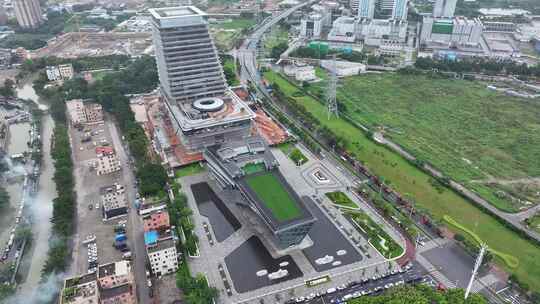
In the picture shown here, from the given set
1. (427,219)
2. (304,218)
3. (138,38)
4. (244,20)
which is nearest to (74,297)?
(304,218)

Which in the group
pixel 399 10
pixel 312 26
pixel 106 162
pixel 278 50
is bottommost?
pixel 106 162

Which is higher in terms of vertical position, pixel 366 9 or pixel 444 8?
pixel 444 8

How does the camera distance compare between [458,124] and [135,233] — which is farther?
[458,124]

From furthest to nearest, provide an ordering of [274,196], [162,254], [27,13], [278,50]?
[27,13] → [278,50] → [274,196] → [162,254]

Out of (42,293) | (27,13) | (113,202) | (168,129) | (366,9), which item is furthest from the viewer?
(366,9)

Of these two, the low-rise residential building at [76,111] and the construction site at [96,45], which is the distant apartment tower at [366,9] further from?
the low-rise residential building at [76,111]

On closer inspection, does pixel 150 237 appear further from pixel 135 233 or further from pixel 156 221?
pixel 135 233

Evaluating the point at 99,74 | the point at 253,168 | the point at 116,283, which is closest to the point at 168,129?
the point at 253,168
